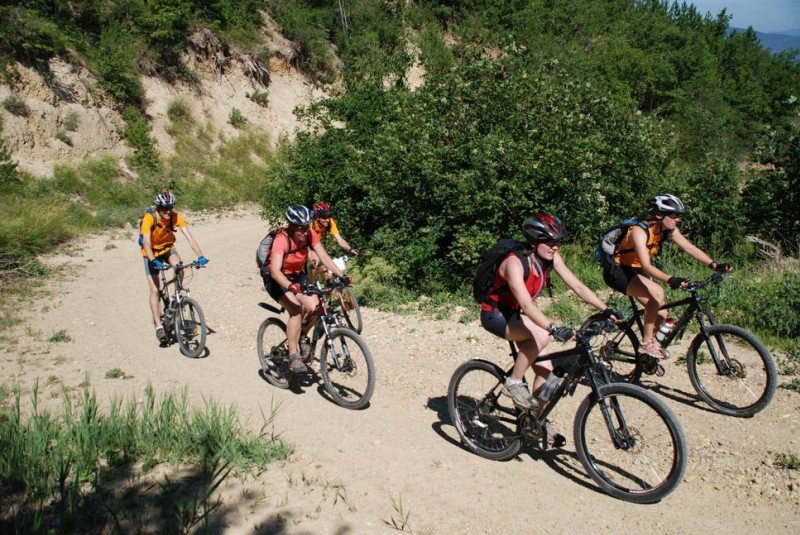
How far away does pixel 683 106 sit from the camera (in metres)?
43.9

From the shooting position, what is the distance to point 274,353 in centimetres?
708

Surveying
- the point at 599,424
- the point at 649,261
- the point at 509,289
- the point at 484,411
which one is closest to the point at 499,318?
the point at 509,289

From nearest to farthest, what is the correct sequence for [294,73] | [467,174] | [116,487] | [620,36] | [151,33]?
1. [116,487]
2. [467,174]
3. [151,33]
4. [294,73]
5. [620,36]

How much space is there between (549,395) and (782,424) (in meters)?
2.59

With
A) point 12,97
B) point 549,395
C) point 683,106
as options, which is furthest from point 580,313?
point 683,106

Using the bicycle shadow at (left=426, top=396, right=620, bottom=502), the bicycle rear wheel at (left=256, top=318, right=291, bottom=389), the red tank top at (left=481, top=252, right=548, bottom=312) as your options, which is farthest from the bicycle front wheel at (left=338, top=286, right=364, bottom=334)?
the red tank top at (left=481, top=252, right=548, bottom=312)

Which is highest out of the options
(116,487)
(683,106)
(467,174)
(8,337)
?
(683,106)

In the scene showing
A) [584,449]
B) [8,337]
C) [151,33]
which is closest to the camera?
[584,449]

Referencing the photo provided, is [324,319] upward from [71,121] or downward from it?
downward

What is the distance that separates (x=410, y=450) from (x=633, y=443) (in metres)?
1.90

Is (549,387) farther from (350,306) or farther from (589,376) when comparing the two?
(350,306)

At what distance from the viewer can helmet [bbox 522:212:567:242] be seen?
4.59 meters

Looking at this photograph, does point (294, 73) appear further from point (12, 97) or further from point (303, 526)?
point (303, 526)

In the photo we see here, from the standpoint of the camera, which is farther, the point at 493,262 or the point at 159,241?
the point at 159,241
